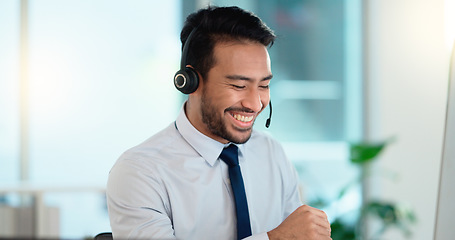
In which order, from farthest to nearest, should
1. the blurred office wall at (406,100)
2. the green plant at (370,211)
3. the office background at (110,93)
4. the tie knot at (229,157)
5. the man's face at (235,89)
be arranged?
the office background at (110,93) < the blurred office wall at (406,100) < the green plant at (370,211) < the tie knot at (229,157) < the man's face at (235,89)

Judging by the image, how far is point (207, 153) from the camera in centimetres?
130

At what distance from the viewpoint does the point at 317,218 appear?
110cm

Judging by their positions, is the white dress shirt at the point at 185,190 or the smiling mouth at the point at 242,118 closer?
the white dress shirt at the point at 185,190

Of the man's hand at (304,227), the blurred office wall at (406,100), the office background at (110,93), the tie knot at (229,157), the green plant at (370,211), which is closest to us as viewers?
the man's hand at (304,227)

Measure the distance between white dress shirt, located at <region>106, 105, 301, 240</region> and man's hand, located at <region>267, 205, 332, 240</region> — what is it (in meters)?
0.04

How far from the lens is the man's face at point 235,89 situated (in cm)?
120

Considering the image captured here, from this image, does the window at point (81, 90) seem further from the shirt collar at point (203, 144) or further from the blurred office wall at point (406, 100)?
the shirt collar at point (203, 144)

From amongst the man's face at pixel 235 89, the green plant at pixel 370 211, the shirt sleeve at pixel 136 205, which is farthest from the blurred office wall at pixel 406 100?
the shirt sleeve at pixel 136 205

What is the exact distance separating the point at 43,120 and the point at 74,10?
2.61ft

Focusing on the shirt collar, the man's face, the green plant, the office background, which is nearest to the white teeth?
the man's face

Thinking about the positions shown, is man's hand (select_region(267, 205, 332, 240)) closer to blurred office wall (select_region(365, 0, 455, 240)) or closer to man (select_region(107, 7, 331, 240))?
man (select_region(107, 7, 331, 240))

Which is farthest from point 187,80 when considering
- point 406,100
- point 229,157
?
point 406,100

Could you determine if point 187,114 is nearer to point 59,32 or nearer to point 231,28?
point 231,28

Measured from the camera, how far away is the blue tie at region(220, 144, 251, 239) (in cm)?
123
